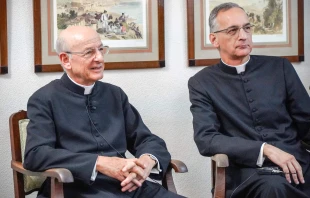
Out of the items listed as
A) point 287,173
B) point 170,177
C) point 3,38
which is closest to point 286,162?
point 287,173

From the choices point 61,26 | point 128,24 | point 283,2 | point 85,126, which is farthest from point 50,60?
point 283,2

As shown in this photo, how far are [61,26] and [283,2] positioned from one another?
1.47 metres

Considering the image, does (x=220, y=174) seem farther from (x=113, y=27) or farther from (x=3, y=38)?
(x=3, y=38)

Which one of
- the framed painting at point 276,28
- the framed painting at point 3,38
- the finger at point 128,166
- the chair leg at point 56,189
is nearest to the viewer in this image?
the chair leg at point 56,189

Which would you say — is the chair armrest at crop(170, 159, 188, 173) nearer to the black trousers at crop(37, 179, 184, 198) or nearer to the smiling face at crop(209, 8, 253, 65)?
the black trousers at crop(37, 179, 184, 198)

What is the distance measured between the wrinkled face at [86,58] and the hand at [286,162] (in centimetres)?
93

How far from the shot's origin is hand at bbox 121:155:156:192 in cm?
250

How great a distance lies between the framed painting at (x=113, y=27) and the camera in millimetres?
3289

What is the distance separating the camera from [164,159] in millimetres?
2680

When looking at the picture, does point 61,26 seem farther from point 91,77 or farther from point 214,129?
point 214,129

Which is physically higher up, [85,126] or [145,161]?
[85,126]

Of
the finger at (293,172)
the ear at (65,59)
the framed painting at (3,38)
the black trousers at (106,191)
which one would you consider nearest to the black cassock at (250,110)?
the finger at (293,172)

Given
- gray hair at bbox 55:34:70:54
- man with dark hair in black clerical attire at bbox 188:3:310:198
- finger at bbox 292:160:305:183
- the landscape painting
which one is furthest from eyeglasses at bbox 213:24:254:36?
gray hair at bbox 55:34:70:54

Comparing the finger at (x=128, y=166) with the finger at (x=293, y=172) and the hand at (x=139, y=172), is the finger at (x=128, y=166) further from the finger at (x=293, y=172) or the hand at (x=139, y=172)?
the finger at (x=293, y=172)
